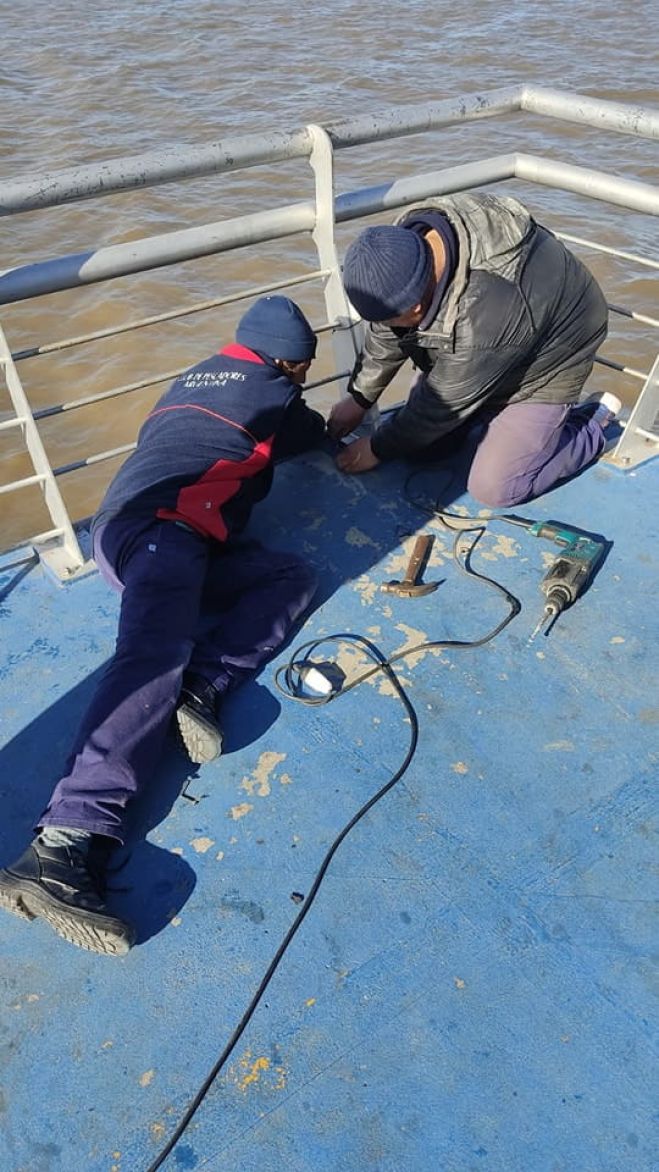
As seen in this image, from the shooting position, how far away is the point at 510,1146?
1.68 m

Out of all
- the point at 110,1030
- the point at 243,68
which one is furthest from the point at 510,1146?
the point at 243,68

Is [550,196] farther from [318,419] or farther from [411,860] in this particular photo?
[411,860]

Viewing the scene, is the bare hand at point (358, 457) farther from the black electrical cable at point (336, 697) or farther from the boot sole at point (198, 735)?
the boot sole at point (198, 735)

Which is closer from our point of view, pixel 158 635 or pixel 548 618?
pixel 158 635

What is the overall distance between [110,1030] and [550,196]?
365 inches

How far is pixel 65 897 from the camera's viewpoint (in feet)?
6.40

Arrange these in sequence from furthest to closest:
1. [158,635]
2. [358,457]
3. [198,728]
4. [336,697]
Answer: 1. [358,457]
2. [336,697]
3. [158,635]
4. [198,728]

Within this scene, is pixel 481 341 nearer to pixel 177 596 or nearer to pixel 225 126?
pixel 177 596

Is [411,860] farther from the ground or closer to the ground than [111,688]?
closer to the ground

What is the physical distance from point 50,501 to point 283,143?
4.64 ft

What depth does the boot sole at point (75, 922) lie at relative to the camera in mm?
1912

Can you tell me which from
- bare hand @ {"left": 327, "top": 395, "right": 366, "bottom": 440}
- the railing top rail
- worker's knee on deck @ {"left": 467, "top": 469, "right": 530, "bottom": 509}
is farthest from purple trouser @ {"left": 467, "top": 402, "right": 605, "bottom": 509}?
the railing top rail

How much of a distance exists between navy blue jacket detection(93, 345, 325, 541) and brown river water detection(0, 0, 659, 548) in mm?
3181

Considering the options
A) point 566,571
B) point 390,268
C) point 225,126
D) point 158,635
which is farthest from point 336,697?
point 225,126
